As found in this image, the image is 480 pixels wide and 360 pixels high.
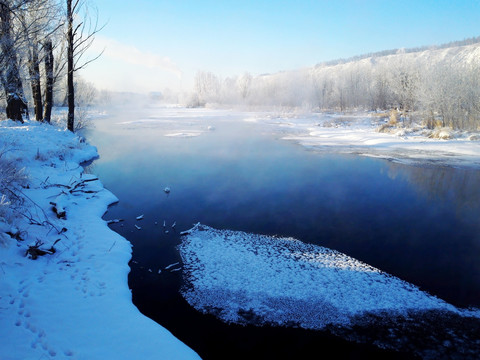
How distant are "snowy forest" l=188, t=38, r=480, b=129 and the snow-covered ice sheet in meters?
26.9

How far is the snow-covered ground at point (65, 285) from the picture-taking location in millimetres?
3743

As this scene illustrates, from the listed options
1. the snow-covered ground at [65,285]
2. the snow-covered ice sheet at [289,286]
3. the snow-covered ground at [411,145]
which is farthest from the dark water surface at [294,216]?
the snow-covered ground at [411,145]

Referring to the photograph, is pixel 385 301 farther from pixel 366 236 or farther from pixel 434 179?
→ pixel 434 179

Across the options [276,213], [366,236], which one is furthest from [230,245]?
[366,236]

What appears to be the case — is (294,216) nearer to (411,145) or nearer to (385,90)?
(411,145)

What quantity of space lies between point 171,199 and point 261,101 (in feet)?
249

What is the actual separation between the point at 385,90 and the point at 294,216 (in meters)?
57.2

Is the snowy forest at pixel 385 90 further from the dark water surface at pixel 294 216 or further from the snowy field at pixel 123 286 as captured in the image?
the snowy field at pixel 123 286

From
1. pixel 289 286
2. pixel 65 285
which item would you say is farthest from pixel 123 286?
pixel 289 286

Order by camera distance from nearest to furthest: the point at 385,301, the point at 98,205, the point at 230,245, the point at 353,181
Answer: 1. the point at 385,301
2. the point at 230,245
3. the point at 98,205
4. the point at 353,181

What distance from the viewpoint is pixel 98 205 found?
9.15 metres

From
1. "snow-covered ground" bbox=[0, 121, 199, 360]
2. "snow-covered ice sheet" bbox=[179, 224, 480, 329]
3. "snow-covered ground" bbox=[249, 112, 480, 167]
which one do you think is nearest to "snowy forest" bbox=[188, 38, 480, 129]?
"snow-covered ground" bbox=[249, 112, 480, 167]

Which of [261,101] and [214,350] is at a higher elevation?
[261,101]

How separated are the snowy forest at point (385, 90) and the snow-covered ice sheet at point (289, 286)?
26.9 m
